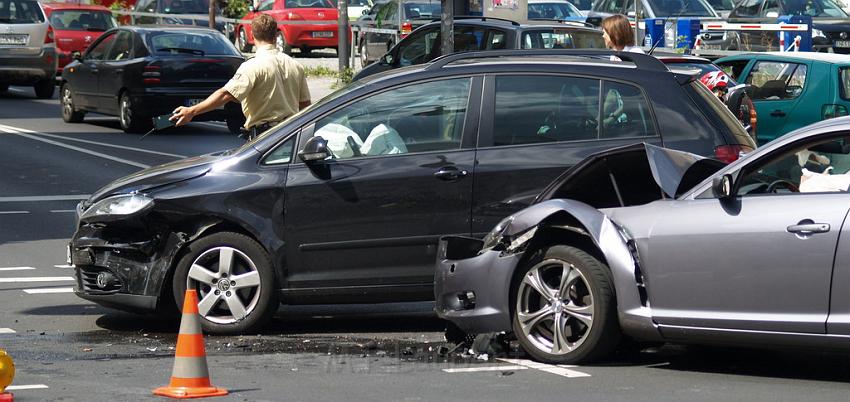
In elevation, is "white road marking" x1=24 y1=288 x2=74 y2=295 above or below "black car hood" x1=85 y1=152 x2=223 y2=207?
below

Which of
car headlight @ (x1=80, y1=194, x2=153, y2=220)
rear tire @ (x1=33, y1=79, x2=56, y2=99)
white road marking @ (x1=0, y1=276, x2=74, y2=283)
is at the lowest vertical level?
rear tire @ (x1=33, y1=79, x2=56, y2=99)

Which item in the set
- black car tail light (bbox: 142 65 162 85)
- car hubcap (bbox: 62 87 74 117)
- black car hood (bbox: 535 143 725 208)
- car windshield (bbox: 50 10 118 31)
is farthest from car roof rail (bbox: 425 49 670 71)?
car windshield (bbox: 50 10 118 31)

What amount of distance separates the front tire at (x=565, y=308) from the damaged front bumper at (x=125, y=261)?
2266mm

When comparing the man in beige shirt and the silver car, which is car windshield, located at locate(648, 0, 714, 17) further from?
the silver car

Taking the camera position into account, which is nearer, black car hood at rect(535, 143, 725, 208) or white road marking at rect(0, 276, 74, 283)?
black car hood at rect(535, 143, 725, 208)

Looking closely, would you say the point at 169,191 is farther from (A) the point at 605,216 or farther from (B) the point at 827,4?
(B) the point at 827,4

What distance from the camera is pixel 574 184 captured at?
7.75 m

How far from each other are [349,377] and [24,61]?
2289 cm

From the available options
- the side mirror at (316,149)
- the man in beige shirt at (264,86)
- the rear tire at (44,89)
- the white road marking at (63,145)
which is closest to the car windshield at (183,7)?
the rear tire at (44,89)

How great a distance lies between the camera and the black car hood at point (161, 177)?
8688mm

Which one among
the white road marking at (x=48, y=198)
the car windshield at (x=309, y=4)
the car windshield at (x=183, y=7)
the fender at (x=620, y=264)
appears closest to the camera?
the fender at (x=620, y=264)

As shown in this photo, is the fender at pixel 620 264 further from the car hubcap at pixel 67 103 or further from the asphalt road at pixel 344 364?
the car hubcap at pixel 67 103

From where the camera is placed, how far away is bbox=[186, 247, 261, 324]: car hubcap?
8.54 m

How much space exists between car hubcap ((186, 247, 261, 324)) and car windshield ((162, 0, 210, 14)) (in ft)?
106
